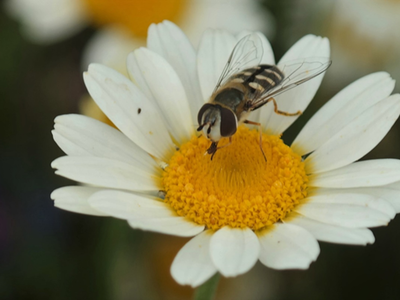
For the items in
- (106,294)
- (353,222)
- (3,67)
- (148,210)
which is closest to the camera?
(353,222)

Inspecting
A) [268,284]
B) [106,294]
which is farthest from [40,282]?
[268,284]

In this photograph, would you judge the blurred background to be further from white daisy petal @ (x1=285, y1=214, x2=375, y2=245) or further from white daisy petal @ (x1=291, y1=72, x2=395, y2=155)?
white daisy petal @ (x1=285, y1=214, x2=375, y2=245)

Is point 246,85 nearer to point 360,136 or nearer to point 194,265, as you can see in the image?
point 360,136

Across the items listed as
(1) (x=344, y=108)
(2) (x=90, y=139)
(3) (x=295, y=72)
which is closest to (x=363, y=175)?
(1) (x=344, y=108)

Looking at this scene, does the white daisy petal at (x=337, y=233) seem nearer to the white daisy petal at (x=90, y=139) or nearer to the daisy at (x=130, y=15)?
the white daisy petal at (x=90, y=139)

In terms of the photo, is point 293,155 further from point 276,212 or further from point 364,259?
point 364,259

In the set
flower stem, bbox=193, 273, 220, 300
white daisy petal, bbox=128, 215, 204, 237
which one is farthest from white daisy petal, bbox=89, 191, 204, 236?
flower stem, bbox=193, 273, 220, 300

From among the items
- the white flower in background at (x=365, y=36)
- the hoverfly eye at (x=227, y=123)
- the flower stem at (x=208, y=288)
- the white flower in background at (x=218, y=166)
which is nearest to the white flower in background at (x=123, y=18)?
the white flower in background at (x=365, y=36)
